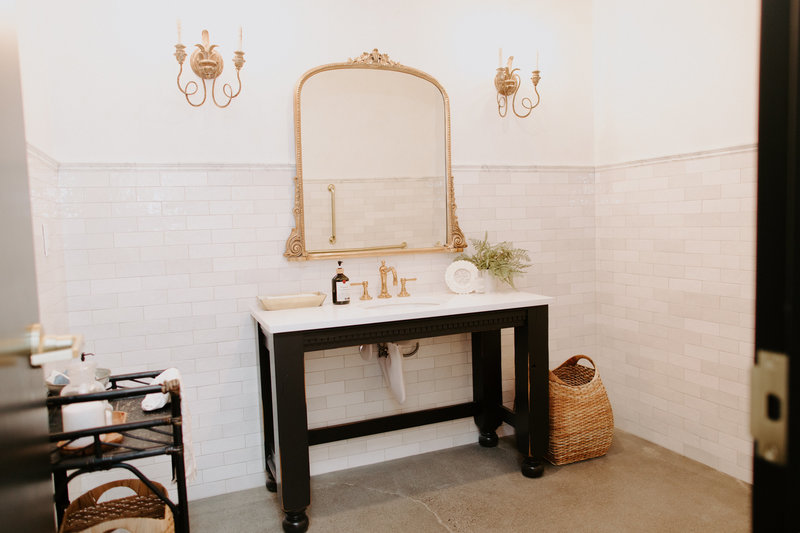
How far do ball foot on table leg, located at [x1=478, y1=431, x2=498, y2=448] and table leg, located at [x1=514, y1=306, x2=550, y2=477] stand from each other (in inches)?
17.2

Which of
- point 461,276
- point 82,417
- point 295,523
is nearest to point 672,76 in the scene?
point 461,276

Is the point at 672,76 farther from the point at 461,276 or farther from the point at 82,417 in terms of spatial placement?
the point at 82,417

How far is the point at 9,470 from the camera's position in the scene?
92 cm

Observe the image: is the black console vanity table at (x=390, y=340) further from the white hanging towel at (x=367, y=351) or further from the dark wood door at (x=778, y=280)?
the dark wood door at (x=778, y=280)

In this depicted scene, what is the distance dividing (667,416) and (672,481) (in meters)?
Answer: 0.52

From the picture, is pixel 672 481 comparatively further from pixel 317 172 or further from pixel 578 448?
pixel 317 172

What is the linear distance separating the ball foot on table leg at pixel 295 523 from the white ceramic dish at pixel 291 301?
1.05m

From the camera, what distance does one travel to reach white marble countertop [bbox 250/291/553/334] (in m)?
2.69

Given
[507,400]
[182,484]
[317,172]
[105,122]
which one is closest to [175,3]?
[105,122]

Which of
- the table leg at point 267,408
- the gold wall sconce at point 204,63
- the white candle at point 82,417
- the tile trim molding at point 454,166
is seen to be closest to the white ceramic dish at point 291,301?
the table leg at point 267,408

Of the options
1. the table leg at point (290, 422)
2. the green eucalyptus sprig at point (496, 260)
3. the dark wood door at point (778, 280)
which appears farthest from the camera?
the green eucalyptus sprig at point (496, 260)

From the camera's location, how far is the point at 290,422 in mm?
2662

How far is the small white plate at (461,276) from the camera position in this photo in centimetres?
346

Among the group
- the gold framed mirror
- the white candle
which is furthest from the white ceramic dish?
the white candle
